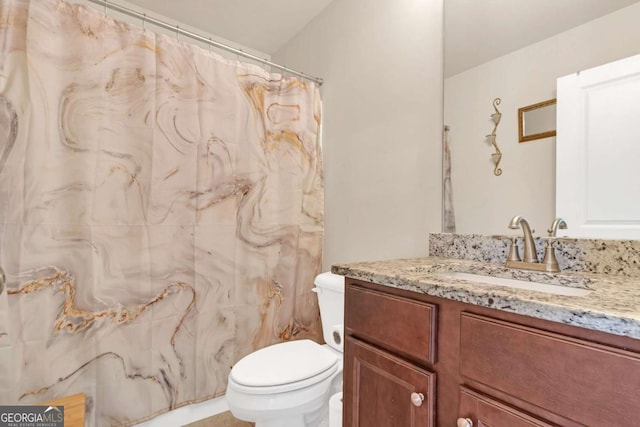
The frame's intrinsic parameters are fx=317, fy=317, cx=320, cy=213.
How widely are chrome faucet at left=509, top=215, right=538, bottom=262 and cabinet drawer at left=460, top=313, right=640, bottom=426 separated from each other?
473mm

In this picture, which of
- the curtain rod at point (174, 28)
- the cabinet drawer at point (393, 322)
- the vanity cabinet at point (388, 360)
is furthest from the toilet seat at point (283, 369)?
the curtain rod at point (174, 28)

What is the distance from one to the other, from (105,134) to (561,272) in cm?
179

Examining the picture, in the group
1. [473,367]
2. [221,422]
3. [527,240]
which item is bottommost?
[221,422]

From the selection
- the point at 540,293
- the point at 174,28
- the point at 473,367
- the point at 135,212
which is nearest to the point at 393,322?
the point at 473,367

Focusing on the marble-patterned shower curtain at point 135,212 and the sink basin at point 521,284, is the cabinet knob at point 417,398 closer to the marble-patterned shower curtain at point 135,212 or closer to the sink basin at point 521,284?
the sink basin at point 521,284

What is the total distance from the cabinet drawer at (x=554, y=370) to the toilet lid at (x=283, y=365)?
764 mm

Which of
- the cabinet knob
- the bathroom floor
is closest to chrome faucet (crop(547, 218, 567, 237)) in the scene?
the cabinet knob

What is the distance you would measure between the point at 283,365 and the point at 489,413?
0.89 m

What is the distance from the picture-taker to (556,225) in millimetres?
1033

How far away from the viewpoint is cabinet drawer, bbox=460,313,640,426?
49 cm

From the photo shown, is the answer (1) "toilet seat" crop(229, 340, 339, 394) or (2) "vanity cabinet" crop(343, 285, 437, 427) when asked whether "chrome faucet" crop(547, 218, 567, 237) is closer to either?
(2) "vanity cabinet" crop(343, 285, 437, 427)

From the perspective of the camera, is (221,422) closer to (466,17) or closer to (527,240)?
(527,240)

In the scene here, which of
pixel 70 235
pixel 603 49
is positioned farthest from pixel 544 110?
pixel 70 235

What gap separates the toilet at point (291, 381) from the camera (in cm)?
119
